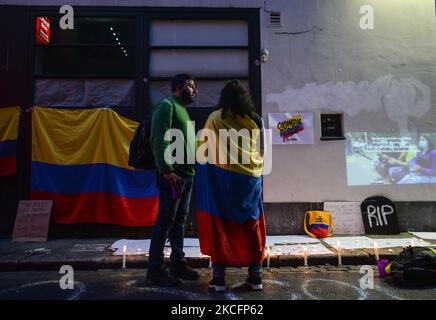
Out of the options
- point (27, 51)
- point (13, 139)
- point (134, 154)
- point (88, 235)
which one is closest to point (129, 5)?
point (27, 51)

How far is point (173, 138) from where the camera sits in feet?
11.4

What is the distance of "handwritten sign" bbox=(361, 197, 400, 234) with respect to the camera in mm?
5562

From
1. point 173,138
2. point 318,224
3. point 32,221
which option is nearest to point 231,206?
point 173,138

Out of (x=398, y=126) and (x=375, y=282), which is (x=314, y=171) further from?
(x=375, y=282)

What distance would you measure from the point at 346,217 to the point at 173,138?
11.6 feet

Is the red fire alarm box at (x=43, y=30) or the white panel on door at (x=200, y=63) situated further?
the white panel on door at (x=200, y=63)

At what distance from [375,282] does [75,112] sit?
480 cm

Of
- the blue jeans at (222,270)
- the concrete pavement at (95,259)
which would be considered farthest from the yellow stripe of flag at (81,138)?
the blue jeans at (222,270)

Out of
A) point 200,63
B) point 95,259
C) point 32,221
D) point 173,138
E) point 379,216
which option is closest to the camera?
point 173,138

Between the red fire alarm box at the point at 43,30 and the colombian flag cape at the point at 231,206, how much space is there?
13.7ft

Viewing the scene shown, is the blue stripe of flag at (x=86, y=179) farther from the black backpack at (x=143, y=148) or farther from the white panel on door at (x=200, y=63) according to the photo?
the black backpack at (x=143, y=148)

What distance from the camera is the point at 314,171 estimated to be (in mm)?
5809

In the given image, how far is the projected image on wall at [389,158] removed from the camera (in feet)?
19.1

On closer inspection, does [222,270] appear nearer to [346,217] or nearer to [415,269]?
[415,269]
